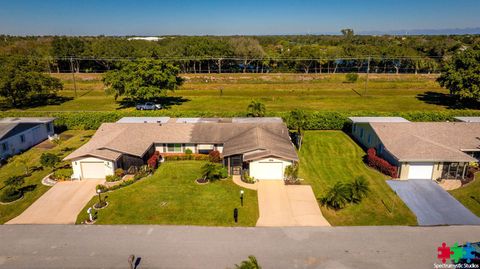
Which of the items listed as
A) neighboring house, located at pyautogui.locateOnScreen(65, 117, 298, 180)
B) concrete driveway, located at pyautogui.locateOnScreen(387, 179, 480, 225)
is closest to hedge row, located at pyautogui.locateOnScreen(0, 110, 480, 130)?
neighboring house, located at pyautogui.locateOnScreen(65, 117, 298, 180)

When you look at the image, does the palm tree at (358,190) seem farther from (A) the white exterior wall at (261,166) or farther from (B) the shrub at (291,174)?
(A) the white exterior wall at (261,166)

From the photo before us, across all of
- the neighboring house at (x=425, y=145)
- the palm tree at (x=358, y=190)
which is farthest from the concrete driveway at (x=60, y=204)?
the neighboring house at (x=425, y=145)

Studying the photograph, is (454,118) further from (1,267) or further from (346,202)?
(1,267)

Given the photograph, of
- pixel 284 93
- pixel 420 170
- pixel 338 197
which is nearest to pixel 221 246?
pixel 338 197

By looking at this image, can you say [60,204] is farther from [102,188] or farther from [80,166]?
[80,166]

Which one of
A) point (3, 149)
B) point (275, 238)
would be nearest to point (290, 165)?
point (275, 238)

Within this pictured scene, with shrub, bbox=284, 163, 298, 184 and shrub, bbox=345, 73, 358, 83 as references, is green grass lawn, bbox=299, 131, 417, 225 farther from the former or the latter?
shrub, bbox=345, 73, 358, 83

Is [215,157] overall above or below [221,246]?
above
